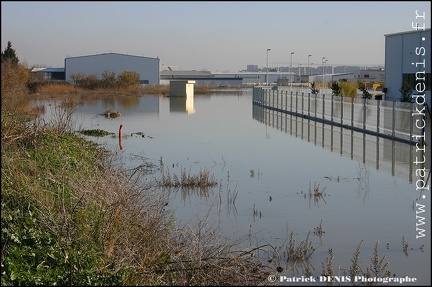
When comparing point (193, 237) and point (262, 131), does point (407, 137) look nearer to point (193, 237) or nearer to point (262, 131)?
point (262, 131)

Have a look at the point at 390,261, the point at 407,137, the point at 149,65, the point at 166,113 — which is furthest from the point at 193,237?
the point at 149,65

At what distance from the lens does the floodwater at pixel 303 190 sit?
1086cm

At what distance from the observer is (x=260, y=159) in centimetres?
2152

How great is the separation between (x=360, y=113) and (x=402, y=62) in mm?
→ 16374

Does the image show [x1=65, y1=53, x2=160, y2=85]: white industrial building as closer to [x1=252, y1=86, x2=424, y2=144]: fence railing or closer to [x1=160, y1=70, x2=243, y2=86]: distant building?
[x1=160, y1=70, x2=243, y2=86]: distant building

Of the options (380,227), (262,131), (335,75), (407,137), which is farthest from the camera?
(335,75)

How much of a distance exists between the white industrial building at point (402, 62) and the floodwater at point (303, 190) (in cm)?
1265

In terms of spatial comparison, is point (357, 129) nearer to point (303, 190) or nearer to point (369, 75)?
point (303, 190)

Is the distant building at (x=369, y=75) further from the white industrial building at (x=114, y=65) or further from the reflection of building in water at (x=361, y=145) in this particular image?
the reflection of building in water at (x=361, y=145)

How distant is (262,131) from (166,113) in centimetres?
1384

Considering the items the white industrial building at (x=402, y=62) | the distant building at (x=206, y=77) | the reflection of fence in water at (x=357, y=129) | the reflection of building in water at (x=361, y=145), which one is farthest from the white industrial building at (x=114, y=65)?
the reflection of building in water at (x=361, y=145)

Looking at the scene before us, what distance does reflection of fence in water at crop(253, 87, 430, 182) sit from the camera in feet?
68.6

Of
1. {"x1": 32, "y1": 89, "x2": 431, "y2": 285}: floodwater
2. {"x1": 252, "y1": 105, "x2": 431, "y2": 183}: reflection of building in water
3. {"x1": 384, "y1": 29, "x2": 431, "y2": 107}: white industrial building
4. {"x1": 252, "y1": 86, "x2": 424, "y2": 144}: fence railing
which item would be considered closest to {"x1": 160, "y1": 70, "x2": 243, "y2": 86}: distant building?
{"x1": 384, "y1": 29, "x2": 431, "y2": 107}: white industrial building

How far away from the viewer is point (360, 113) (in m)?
30.1
